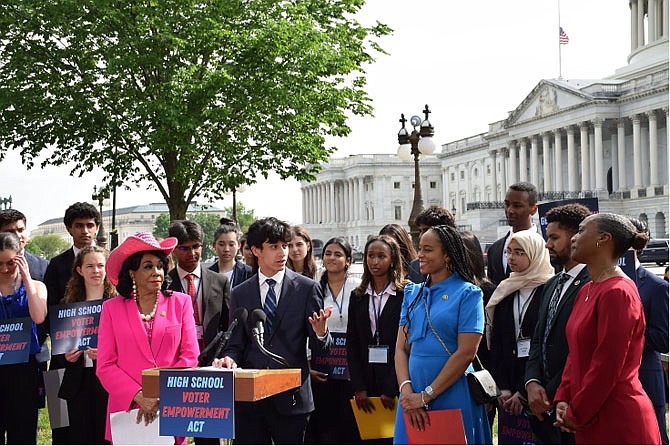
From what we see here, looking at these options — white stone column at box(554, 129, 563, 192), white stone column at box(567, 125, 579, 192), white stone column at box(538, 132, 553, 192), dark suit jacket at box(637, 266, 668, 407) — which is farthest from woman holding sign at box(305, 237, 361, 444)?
white stone column at box(538, 132, 553, 192)

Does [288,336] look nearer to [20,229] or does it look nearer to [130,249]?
[130,249]

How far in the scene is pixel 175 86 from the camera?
21.0 m

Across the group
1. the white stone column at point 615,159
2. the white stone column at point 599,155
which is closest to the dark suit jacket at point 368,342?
the white stone column at point 599,155

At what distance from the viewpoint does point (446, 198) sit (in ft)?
418

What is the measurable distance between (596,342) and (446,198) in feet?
404

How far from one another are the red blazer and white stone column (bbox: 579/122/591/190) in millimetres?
85592

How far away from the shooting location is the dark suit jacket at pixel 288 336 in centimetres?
607

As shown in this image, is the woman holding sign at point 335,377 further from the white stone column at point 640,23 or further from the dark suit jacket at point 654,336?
the white stone column at point 640,23

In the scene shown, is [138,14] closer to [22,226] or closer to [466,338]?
[22,226]

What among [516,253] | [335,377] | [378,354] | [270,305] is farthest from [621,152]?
[270,305]

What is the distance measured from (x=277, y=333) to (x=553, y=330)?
198 centimetres

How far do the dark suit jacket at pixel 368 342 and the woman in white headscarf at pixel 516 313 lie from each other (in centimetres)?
80

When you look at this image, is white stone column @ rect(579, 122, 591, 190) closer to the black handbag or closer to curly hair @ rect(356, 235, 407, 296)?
curly hair @ rect(356, 235, 407, 296)

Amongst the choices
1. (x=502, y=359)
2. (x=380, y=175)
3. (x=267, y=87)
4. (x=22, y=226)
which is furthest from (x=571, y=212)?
(x=380, y=175)
